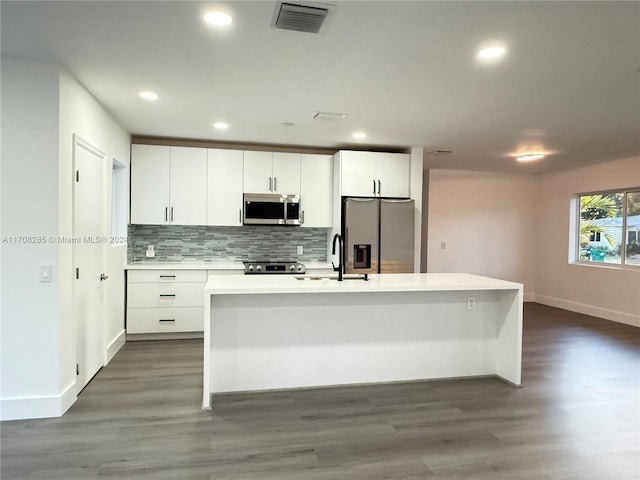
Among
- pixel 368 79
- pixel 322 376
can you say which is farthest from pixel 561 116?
pixel 322 376

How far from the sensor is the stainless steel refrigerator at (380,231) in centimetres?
516

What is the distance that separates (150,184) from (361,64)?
10.9 feet

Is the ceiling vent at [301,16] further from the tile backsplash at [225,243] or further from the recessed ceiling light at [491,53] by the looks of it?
the tile backsplash at [225,243]

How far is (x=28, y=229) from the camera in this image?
2793 mm

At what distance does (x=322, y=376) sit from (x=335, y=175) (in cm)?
284

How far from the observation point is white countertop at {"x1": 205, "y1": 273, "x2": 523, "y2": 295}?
9.97ft

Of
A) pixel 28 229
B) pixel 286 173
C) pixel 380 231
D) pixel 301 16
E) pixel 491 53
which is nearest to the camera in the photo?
pixel 301 16

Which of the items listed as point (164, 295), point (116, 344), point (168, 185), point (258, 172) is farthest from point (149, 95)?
point (116, 344)

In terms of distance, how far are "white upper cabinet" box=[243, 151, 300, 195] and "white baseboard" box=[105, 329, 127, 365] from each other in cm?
222

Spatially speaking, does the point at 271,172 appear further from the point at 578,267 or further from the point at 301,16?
the point at 578,267

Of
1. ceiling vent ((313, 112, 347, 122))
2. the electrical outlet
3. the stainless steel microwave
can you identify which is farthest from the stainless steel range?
the electrical outlet

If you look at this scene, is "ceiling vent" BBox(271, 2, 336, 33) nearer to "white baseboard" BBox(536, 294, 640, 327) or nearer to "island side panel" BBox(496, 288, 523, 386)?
"island side panel" BBox(496, 288, 523, 386)

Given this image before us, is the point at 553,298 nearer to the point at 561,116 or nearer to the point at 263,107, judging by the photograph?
the point at 561,116

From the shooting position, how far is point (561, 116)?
12.8 ft
